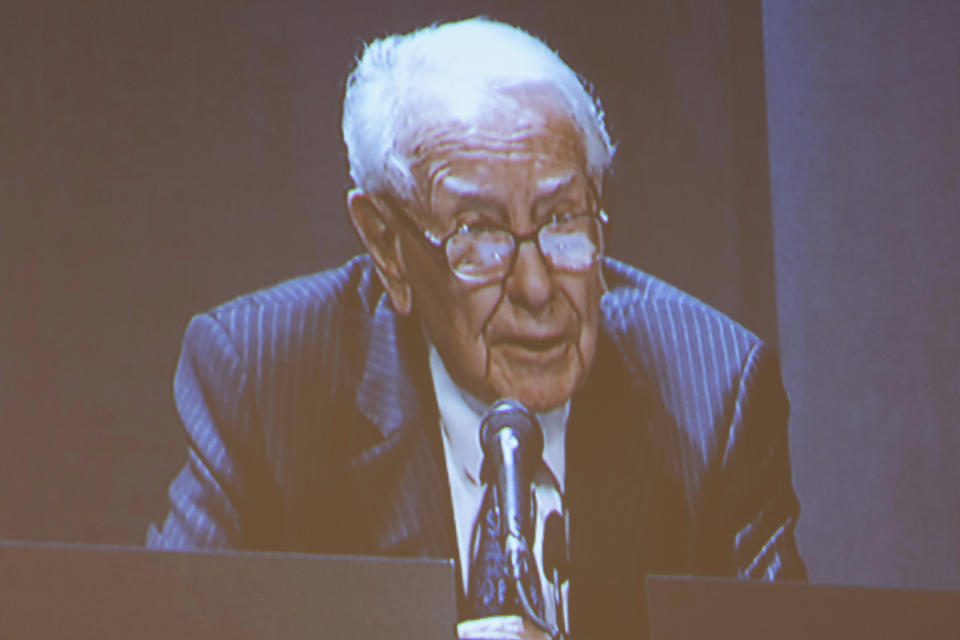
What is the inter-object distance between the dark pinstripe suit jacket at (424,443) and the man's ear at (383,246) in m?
0.03

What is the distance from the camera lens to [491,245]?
229cm

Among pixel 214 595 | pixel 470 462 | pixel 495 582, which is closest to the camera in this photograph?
pixel 214 595

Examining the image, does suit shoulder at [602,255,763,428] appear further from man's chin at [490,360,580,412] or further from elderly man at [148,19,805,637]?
man's chin at [490,360,580,412]

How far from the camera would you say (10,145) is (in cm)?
235

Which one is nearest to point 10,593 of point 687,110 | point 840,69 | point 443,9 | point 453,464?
point 453,464

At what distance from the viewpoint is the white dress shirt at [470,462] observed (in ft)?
7.24

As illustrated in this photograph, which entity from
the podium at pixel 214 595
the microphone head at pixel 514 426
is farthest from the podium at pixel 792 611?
the microphone head at pixel 514 426

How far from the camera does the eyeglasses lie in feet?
7.51

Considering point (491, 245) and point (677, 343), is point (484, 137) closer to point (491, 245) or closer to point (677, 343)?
point (491, 245)

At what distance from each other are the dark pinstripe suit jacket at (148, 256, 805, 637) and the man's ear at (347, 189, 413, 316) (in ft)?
0.09

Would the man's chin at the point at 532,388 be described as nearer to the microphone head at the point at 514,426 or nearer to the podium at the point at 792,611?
the microphone head at the point at 514,426

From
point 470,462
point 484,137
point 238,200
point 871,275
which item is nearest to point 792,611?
point 470,462

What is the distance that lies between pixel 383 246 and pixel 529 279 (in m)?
0.28

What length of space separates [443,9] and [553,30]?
22 centimetres
